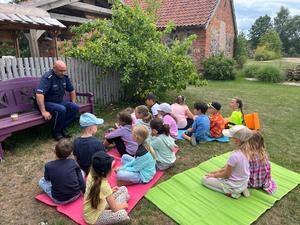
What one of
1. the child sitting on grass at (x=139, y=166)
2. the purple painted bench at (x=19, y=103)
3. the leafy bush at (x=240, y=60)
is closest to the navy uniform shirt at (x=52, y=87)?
the purple painted bench at (x=19, y=103)

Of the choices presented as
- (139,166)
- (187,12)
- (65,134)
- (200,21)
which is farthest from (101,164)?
(187,12)

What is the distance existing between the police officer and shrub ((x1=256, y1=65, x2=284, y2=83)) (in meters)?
13.6

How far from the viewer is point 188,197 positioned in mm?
3680

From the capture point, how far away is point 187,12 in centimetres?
1722

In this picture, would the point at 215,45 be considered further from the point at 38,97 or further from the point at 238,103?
the point at 38,97

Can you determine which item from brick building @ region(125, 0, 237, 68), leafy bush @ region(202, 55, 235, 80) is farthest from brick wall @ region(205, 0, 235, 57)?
leafy bush @ region(202, 55, 235, 80)

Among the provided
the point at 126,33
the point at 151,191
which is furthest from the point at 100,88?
the point at 151,191

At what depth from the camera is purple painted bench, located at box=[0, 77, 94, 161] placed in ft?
16.0

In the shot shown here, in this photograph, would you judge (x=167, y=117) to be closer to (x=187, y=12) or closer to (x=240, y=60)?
(x=187, y=12)

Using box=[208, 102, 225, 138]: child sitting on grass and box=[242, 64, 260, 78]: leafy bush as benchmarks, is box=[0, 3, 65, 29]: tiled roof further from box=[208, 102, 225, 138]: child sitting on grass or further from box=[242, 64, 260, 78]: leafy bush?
box=[242, 64, 260, 78]: leafy bush

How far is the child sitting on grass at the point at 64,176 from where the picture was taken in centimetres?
325

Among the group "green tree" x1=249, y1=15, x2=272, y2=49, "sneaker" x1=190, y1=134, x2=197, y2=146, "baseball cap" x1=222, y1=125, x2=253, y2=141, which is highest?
"green tree" x1=249, y1=15, x2=272, y2=49

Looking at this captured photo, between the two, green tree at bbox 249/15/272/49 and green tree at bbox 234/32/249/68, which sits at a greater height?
green tree at bbox 249/15/272/49

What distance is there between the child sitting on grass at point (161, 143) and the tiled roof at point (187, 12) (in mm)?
13246
